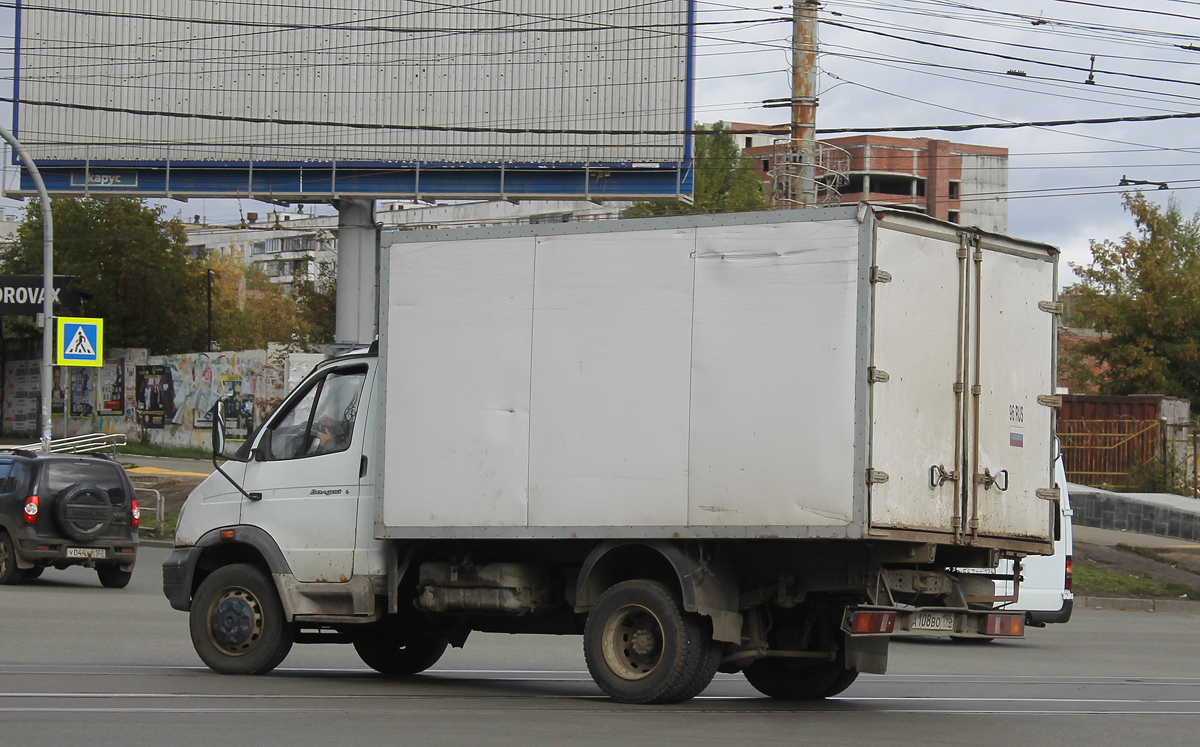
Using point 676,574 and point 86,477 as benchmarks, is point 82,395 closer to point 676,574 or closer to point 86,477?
point 86,477

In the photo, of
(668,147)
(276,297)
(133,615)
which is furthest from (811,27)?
(276,297)

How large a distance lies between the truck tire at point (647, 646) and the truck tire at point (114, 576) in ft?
39.0

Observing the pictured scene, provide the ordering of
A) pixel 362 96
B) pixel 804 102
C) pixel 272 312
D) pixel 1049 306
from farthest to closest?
pixel 272 312 < pixel 362 96 < pixel 804 102 < pixel 1049 306

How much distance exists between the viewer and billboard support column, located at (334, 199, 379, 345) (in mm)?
35406

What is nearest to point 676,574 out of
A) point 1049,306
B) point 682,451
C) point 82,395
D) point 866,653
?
point 682,451

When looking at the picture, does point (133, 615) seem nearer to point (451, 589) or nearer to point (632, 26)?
point (451, 589)

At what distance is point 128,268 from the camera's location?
49.0 meters

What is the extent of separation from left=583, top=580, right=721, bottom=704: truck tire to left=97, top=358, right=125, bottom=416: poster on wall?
39363mm

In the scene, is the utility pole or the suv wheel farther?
the utility pole

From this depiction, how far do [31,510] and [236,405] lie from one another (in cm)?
2530

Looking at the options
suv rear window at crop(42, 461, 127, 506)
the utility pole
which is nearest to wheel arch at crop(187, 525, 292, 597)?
suv rear window at crop(42, 461, 127, 506)

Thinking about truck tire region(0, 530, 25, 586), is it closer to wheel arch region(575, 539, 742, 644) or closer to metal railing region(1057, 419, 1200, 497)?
wheel arch region(575, 539, 742, 644)

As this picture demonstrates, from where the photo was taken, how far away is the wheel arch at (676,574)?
352 inches

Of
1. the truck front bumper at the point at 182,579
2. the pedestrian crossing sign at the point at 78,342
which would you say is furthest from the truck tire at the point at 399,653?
the pedestrian crossing sign at the point at 78,342
